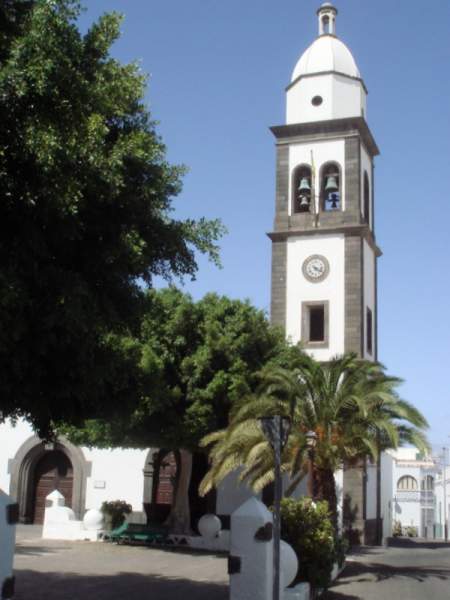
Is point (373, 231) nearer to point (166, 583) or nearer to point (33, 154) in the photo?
point (166, 583)

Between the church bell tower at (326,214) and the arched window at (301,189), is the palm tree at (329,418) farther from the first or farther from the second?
the arched window at (301,189)

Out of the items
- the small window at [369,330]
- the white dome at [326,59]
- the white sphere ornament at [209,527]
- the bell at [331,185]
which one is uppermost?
the white dome at [326,59]

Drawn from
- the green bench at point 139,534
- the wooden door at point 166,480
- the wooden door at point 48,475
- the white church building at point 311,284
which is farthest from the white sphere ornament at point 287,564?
the wooden door at point 48,475

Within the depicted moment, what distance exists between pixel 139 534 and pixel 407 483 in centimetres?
5440

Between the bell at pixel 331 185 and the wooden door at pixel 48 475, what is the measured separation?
50.1ft

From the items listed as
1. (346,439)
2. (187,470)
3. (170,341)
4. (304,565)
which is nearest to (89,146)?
(304,565)

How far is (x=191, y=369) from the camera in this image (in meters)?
23.4

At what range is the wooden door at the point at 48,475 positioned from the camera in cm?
3133

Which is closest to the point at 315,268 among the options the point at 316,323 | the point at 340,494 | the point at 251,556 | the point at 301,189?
the point at 316,323

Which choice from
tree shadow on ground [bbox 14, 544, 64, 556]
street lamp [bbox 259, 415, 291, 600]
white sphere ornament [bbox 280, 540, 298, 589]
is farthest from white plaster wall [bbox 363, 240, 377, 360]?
street lamp [bbox 259, 415, 291, 600]

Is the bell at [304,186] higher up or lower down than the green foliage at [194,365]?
higher up

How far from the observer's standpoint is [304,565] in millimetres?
14242

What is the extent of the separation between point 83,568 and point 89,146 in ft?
39.6

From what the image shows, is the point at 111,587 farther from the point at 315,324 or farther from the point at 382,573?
the point at 315,324
